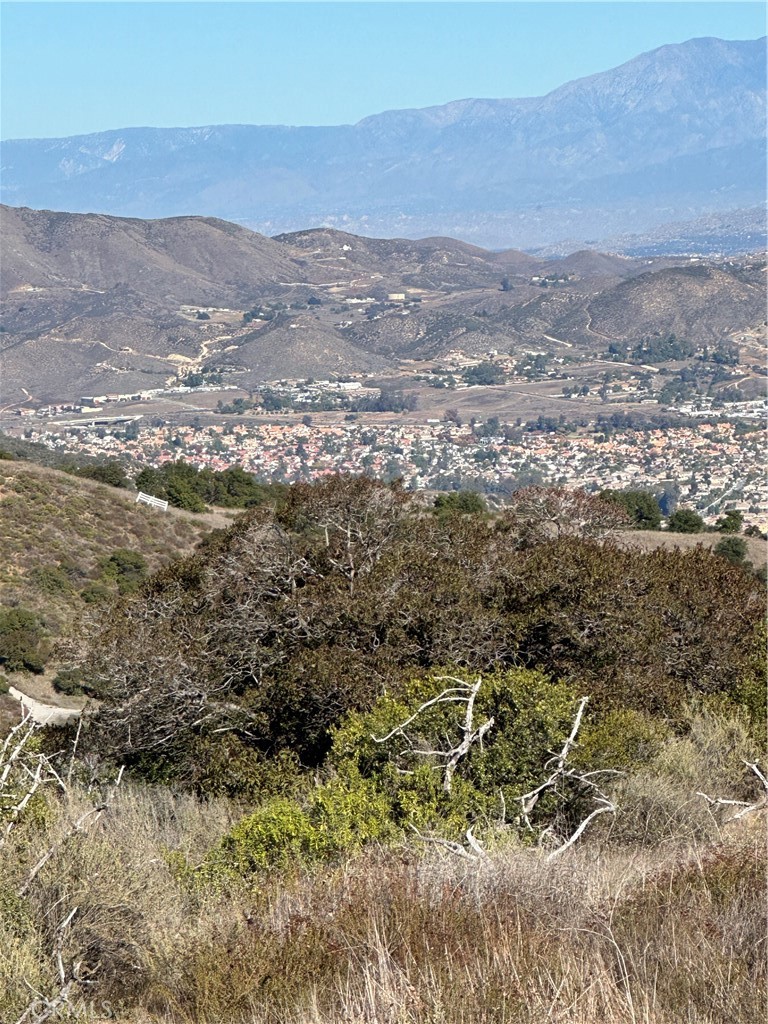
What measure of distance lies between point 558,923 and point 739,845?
6.33 ft

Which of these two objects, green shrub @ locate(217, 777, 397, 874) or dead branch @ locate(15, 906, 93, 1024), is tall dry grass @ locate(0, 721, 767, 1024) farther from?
green shrub @ locate(217, 777, 397, 874)

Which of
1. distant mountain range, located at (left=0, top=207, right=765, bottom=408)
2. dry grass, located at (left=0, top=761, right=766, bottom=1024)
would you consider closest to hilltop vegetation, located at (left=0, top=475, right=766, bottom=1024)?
dry grass, located at (left=0, top=761, right=766, bottom=1024)

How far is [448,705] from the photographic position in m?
8.81

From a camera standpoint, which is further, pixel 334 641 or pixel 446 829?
pixel 334 641

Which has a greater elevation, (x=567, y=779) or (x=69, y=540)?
(x=567, y=779)

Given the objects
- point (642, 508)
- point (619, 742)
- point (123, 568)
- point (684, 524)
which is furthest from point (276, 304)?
point (619, 742)

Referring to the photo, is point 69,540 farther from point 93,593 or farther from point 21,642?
point 21,642

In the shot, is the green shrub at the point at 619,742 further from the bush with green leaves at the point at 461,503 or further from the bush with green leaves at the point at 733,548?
the bush with green leaves at the point at 733,548

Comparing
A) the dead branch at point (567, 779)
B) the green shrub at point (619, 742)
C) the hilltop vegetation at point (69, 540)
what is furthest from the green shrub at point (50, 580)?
the dead branch at point (567, 779)

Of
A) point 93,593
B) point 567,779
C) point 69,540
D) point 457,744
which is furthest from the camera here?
point 69,540

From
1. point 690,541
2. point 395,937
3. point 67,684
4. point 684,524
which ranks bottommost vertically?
point 684,524

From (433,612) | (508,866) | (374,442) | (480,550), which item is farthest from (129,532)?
(374,442)

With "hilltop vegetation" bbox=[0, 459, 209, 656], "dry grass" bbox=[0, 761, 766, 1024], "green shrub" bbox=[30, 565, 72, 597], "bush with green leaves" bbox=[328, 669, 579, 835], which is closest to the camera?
"dry grass" bbox=[0, 761, 766, 1024]

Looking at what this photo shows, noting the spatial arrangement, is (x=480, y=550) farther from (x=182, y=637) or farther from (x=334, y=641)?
(x=182, y=637)
